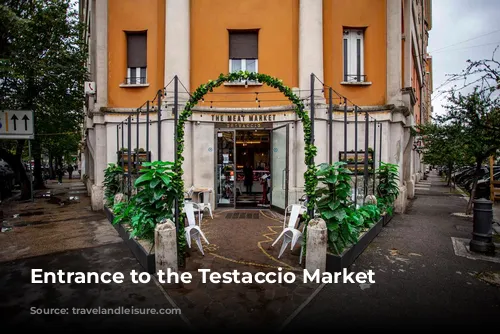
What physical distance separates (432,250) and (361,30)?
8.33m

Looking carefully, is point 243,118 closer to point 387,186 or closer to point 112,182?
point 112,182

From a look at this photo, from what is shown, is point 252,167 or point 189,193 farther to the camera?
point 252,167

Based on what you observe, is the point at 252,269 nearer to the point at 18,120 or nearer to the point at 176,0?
the point at 176,0

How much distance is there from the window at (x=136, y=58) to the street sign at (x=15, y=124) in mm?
4959

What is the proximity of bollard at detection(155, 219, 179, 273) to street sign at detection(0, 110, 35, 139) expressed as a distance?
11515 mm

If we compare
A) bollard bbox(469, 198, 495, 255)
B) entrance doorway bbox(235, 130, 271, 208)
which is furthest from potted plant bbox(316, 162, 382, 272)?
entrance doorway bbox(235, 130, 271, 208)

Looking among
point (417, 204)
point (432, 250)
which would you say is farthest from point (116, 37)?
point (417, 204)

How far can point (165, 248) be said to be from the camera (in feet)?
17.3

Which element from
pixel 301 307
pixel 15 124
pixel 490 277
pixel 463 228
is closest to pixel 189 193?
pixel 301 307

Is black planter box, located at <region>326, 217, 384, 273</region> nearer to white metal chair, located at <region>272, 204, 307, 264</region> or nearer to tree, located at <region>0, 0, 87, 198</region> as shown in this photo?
white metal chair, located at <region>272, 204, 307, 264</region>

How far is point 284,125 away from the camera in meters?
10.6

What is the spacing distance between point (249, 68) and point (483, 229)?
8.60 meters

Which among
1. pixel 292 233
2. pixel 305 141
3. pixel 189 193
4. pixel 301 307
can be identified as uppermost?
pixel 305 141

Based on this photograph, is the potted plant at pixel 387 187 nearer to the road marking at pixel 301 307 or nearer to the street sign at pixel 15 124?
the road marking at pixel 301 307
